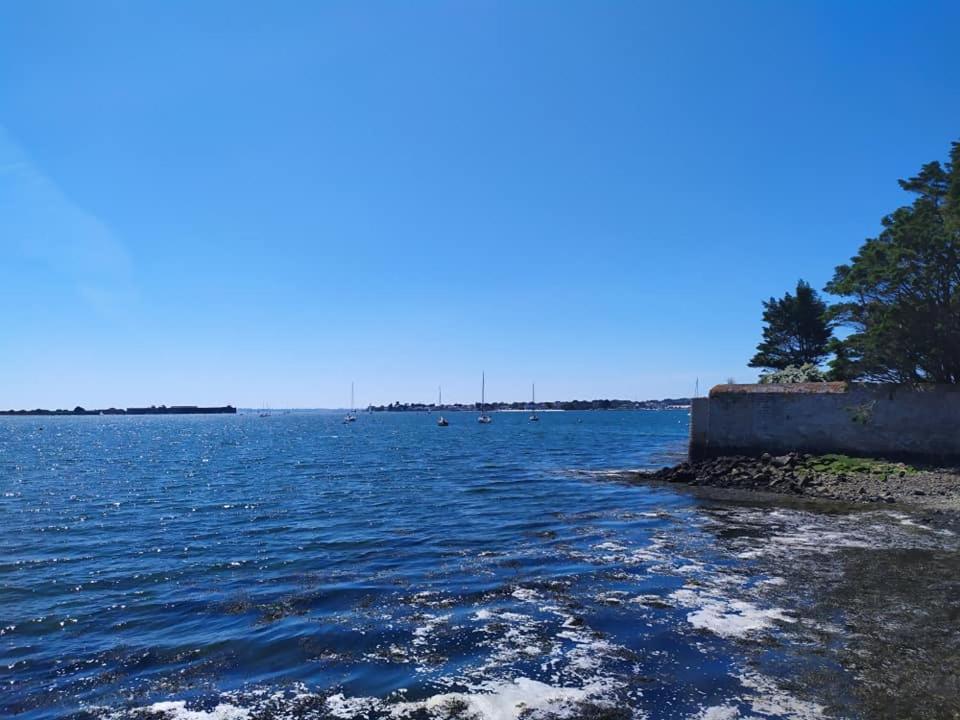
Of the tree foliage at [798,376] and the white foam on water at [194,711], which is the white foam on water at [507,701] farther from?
the tree foliage at [798,376]

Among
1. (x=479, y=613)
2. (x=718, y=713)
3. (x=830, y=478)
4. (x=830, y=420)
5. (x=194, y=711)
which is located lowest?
(x=194, y=711)

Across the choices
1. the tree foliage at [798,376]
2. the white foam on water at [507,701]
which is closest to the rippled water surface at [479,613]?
the white foam on water at [507,701]

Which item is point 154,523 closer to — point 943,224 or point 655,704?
point 655,704

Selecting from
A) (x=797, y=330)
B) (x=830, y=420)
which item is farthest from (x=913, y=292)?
(x=797, y=330)

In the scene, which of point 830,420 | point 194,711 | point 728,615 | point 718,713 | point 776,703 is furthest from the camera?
point 830,420

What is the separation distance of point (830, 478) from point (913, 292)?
9.70 m

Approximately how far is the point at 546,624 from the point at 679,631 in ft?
7.27

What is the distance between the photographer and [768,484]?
28344 mm

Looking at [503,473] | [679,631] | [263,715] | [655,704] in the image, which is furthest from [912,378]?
[263,715]

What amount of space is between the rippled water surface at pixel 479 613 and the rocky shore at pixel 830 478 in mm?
3591

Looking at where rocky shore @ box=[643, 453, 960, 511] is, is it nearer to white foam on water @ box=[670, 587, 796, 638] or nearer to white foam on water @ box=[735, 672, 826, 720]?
white foam on water @ box=[670, 587, 796, 638]

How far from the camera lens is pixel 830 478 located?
27422 mm

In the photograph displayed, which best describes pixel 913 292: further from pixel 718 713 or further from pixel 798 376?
pixel 718 713

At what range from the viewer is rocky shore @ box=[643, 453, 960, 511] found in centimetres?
2389
